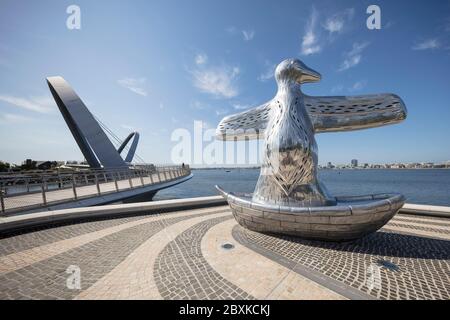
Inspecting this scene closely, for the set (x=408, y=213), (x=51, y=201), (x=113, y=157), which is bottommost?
(x=408, y=213)

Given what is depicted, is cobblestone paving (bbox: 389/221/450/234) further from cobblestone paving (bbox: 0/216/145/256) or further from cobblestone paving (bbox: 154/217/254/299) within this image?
cobblestone paving (bbox: 0/216/145/256)

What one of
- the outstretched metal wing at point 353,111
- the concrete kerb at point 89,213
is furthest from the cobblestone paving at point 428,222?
the concrete kerb at point 89,213

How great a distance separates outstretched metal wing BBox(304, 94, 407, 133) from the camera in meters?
5.73

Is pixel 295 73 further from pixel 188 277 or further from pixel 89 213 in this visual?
pixel 89 213

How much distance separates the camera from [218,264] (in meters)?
4.41

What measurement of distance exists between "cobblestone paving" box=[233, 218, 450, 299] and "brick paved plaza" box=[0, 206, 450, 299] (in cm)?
2

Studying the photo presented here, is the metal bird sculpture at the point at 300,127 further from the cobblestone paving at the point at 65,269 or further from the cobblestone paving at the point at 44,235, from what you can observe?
the cobblestone paving at the point at 44,235

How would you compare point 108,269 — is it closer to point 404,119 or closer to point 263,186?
point 263,186

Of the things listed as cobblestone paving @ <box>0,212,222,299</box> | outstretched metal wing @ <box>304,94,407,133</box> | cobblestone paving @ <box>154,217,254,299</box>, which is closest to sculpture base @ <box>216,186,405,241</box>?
cobblestone paving @ <box>154,217,254,299</box>

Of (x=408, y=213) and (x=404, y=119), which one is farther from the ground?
(x=404, y=119)

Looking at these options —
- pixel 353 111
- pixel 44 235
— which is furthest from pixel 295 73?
pixel 44 235
